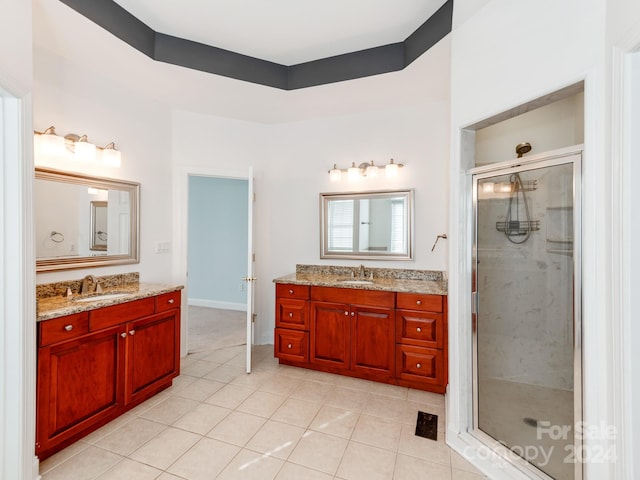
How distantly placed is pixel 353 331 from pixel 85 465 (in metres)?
2.02

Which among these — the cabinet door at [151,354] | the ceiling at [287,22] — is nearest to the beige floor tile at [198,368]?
the cabinet door at [151,354]

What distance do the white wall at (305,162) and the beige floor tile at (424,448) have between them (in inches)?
60.0

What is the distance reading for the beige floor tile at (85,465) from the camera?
1.68 meters

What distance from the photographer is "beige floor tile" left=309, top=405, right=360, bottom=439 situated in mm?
2104

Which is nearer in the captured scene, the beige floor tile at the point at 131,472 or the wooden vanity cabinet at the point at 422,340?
the beige floor tile at the point at 131,472

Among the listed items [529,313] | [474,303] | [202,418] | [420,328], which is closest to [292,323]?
[202,418]

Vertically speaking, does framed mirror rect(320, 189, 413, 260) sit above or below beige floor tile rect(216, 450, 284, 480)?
above

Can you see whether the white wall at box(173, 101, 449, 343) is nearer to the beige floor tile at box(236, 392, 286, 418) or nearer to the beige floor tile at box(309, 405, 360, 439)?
the beige floor tile at box(236, 392, 286, 418)

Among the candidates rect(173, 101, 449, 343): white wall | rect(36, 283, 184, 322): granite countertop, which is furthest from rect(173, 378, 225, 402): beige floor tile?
rect(173, 101, 449, 343): white wall

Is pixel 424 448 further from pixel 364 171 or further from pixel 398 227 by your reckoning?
pixel 364 171

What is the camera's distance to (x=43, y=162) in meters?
2.19

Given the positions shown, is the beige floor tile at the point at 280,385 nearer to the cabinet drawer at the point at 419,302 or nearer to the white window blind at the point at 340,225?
the cabinet drawer at the point at 419,302

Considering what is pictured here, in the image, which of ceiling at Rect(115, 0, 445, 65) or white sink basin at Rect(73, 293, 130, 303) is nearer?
ceiling at Rect(115, 0, 445, 65)

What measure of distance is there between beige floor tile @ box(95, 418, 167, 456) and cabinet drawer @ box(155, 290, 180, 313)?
31.6 inches
